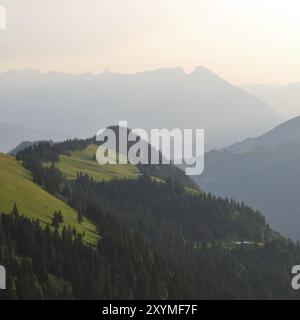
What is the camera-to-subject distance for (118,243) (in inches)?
7416

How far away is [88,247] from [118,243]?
2138cm

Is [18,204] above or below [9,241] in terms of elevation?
above

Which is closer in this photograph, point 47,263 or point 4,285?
point 4,285

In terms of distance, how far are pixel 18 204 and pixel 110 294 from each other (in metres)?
54.4

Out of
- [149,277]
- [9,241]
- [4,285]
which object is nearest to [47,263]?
[9,241]
